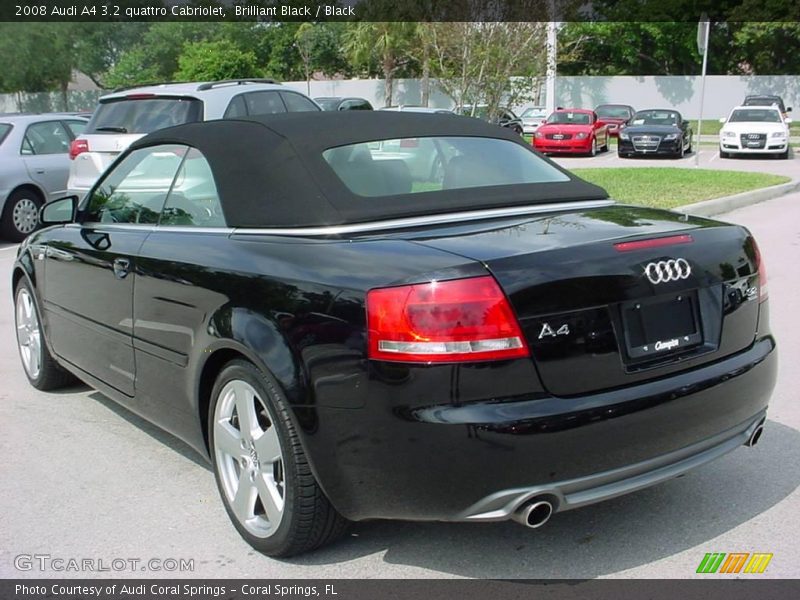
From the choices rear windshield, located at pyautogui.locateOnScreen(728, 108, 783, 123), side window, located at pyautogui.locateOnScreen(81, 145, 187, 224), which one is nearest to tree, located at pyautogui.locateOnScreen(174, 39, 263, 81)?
rear windshield, located at pyautogui.locateOnScreen(728, 108, 783, 123)

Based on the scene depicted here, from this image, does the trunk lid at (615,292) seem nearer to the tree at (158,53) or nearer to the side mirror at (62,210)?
the side mirror at (62,210)

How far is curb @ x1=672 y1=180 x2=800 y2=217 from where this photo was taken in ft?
42.4

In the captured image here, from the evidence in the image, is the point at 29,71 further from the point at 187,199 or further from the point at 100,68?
the point at 187,199

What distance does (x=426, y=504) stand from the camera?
9.52ft

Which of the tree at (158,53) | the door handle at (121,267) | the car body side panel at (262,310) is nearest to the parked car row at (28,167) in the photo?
the door handle at (121,267)

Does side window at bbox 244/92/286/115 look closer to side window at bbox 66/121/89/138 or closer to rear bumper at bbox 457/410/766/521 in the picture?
side window at bbox 66/121/89/138

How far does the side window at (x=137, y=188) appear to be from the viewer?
167 inches

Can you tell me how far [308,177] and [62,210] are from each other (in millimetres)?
2158

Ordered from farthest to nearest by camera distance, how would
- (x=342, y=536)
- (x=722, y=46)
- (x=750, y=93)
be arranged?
1. (x=722, y=46)
2. (x=750, y=93)
3. (x=342, y=536)

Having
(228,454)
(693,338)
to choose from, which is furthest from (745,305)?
→ (228,454)

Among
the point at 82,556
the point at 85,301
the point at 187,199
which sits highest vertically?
the point at 187,199

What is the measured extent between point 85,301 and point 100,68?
5671 centimetres

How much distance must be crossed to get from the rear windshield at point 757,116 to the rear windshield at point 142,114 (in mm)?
21174

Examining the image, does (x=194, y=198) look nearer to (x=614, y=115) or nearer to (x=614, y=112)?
(x=614, y=115)
